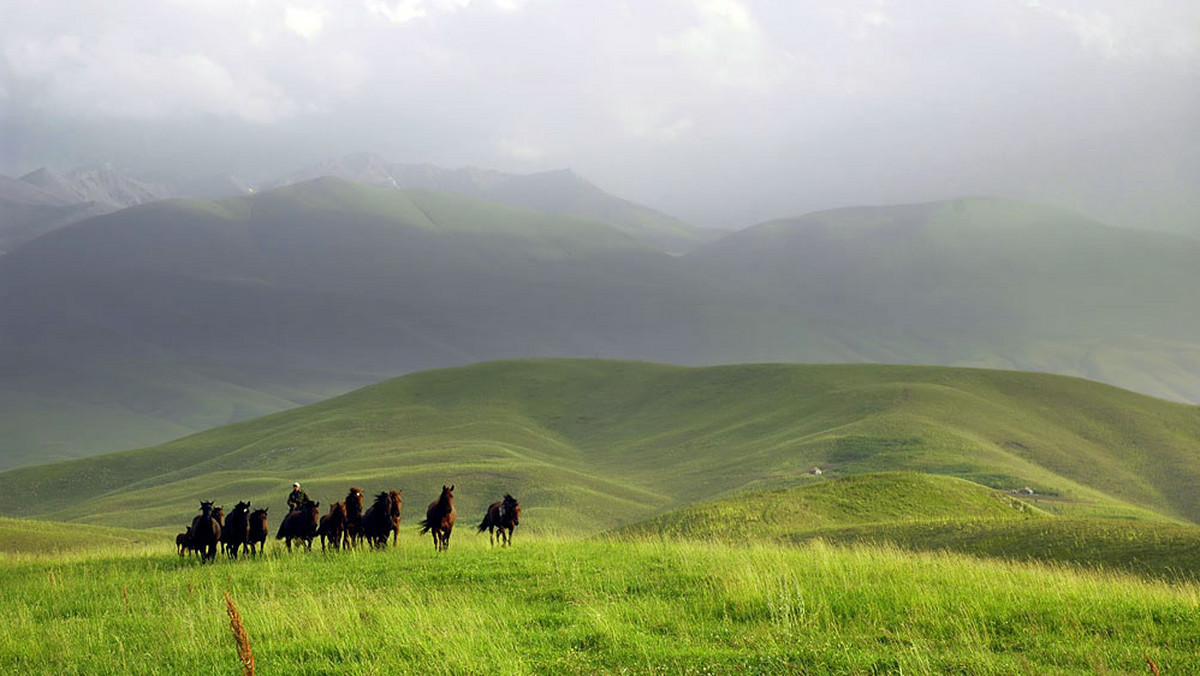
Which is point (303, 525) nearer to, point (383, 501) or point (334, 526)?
point (334, 526)

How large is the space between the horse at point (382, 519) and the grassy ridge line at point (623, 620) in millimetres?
4272

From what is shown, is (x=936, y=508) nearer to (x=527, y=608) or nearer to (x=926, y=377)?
(x=527, y=608)

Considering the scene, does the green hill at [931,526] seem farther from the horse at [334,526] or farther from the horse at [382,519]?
the horse at [334,526]

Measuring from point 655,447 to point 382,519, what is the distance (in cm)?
8528

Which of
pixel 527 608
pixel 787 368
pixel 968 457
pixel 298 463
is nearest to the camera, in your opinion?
pixel 527 608

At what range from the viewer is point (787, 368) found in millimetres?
134375

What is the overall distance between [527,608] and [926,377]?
4502 inches

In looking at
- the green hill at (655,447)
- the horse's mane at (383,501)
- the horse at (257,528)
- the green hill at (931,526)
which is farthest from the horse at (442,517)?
the green hill at (655,447)

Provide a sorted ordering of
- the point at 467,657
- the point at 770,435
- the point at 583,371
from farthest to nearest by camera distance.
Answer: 1. the point at 583,371
2. the point at 770,435
3. the point at 467,657

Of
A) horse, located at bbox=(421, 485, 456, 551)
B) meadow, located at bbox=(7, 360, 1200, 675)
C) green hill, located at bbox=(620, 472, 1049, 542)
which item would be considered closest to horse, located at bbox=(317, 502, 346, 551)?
meadow, located at bbox=(7, 360, 1200, 675)

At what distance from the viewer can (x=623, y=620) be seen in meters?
12.2

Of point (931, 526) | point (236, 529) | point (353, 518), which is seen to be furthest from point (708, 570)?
point (931, 526)

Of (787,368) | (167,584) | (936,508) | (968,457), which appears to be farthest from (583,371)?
(167,584)

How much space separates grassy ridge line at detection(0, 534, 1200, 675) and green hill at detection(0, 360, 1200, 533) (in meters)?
36.8
